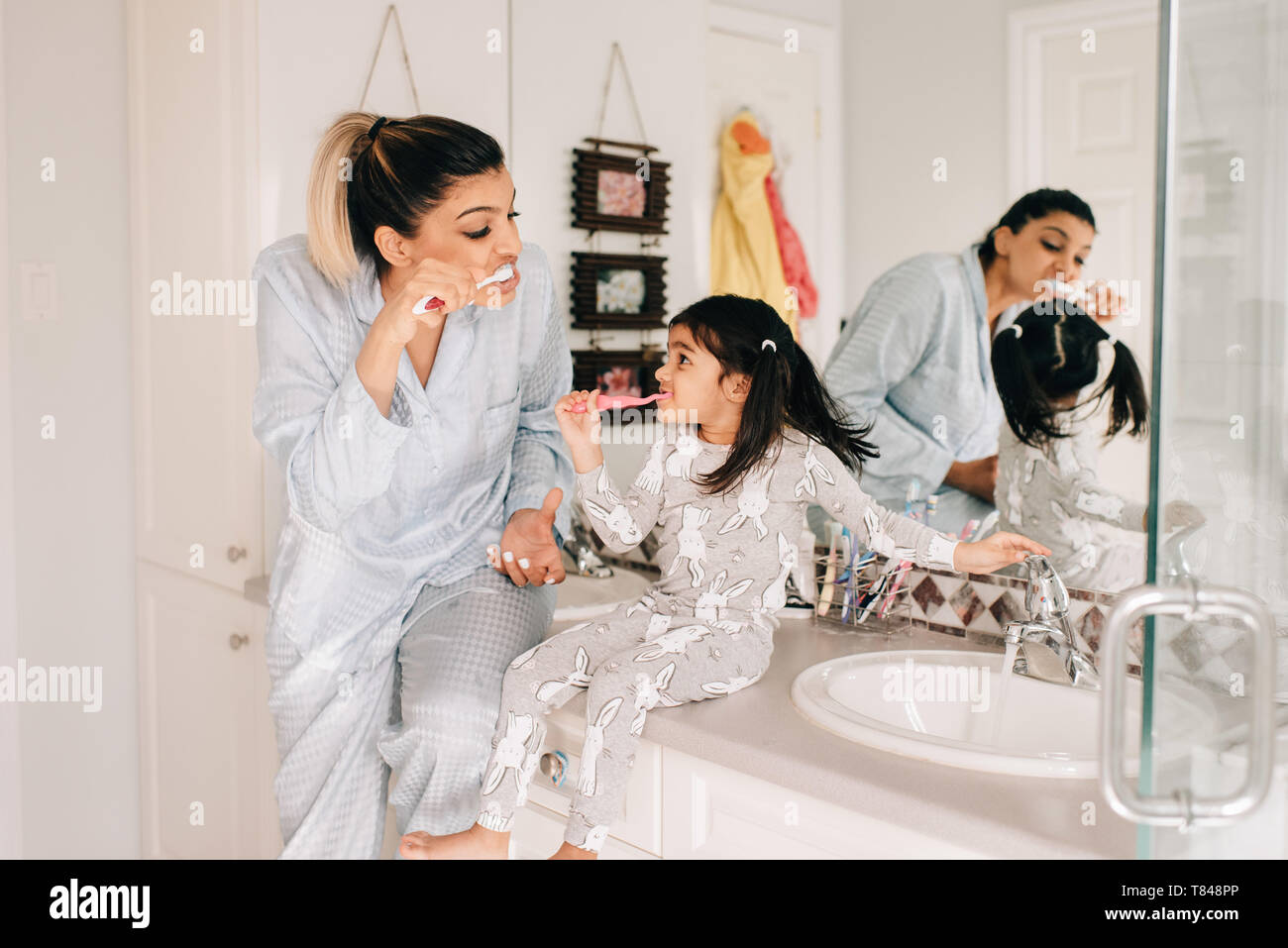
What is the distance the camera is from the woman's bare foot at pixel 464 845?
47.9 inches

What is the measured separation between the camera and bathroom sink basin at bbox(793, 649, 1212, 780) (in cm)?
117

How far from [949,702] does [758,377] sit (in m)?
0.44

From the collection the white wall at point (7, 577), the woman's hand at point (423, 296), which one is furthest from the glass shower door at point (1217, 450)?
the white wall at point (7, 577)

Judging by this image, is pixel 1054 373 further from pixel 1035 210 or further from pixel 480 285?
pixel 480 285

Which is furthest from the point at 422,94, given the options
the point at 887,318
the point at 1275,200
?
the point at 1275,200

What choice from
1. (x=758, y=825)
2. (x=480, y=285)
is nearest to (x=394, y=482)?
(x=480, y=285)

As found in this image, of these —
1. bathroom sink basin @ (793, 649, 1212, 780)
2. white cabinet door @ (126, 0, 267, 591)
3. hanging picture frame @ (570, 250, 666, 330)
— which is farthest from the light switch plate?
bathroom sink basin @ (793, 649, 1212, 780)

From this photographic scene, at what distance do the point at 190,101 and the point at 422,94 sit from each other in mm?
375

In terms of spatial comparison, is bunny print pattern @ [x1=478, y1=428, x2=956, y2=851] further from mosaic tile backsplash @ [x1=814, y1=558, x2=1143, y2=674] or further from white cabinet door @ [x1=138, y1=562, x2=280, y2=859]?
white cabinet door @ [x1=138, y1=562, x2=280, y2=859]

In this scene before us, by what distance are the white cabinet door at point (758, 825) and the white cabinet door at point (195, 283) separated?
90cm

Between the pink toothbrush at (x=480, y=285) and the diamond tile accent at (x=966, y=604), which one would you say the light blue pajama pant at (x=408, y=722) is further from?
the diamond tile accent at (x=966, y=604)

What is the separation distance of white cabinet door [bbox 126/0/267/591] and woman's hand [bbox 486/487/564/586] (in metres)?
0.54

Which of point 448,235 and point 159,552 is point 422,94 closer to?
point 448,235

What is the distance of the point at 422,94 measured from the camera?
182 cm
